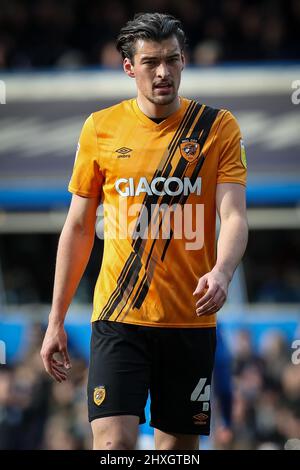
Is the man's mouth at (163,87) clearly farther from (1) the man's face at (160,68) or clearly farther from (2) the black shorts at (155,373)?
(2) the black shorts at (155,373)

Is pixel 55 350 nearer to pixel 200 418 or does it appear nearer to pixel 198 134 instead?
pixel 200 418

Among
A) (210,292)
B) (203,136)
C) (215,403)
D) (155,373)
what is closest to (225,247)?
(210,292)

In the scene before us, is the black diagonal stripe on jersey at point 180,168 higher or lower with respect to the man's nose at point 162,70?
lower

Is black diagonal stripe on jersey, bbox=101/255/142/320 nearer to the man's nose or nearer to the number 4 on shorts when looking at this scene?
the number 4 on shorts

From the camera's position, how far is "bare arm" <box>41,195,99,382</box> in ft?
17.6

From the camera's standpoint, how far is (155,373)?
211 inches

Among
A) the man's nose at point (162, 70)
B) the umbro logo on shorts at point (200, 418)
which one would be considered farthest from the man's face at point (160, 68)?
the umbro logo on shorts at point (200, 418)

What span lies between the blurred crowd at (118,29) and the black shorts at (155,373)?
27.6 ft

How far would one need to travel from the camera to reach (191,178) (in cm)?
539

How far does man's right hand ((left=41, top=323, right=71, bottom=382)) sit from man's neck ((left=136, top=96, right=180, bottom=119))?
1.16 m

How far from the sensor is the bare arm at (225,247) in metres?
4.90

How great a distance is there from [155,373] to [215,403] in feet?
14.7

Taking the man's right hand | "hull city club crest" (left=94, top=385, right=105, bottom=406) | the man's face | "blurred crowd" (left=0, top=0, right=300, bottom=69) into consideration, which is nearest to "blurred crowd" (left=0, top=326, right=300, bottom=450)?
"blurred crowd" (left=0, top=0, right=300, bottom=69)
